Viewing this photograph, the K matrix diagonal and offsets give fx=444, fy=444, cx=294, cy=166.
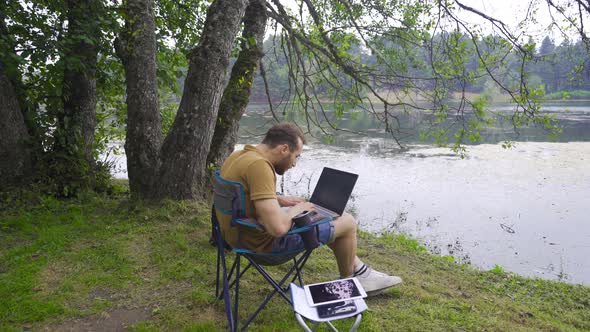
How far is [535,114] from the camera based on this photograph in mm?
5207

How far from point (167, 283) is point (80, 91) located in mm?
3401

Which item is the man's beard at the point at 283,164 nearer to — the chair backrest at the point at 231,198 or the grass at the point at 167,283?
the chair backrest at the point at 231,198

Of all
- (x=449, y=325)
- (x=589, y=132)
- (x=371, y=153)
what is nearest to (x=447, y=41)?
(x=449, y=325)

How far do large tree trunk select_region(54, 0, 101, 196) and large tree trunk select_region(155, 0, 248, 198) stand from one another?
1.51 meters

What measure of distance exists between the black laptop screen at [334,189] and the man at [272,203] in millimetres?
123

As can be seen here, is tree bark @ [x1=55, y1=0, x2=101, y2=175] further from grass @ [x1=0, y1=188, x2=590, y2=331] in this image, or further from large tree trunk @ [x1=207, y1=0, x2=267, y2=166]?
large tree trunk @ [x1=207, y1=0, x2=267, y2=166]

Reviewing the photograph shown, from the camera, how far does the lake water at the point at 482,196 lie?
673cm

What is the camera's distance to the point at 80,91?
18.3 feet

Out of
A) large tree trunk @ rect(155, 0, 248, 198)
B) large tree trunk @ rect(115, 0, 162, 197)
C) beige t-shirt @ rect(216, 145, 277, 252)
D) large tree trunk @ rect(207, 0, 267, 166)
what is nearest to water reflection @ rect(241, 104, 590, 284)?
large tree trunk @ rect(207, 0, 267, 166)

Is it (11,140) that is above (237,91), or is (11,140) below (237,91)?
below

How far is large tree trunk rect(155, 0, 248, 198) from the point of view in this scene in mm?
4262

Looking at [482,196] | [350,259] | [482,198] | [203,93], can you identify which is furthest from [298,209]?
[482,196]

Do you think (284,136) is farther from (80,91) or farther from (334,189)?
(80,91)

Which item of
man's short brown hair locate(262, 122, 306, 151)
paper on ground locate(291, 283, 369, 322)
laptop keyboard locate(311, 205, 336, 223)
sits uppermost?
man's short brown hair locate(262, 122, 306, 151)
